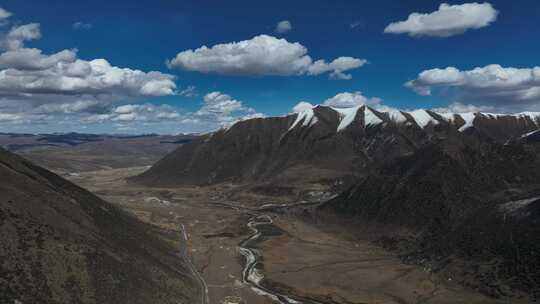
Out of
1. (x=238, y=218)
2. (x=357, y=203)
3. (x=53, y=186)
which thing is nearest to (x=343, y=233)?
(x=357, y=203)

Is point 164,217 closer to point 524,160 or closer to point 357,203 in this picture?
point 357,203

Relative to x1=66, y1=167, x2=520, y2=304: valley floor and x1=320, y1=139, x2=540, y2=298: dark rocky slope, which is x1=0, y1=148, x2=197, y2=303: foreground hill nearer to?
x1=66, y1=167, x2=520, y2=304: valley floor

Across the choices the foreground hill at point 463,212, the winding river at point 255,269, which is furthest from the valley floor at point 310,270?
the foreground hill at point 463,212

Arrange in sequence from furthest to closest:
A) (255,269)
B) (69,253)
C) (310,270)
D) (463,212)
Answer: (463,212) → (255,269) → (310,270) → (69,253)

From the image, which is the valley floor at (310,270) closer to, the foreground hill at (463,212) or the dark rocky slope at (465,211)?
the foreground hill at (463,212)

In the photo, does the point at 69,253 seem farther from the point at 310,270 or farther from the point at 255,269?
the point at 310,270

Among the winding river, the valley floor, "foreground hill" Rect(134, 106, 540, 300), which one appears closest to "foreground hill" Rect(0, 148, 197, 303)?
the valley floor

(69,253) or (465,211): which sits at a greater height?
(69,253)

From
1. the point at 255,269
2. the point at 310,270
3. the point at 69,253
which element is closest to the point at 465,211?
the point at 310,270

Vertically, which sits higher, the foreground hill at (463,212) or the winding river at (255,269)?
the foreground hill at (463,212)
